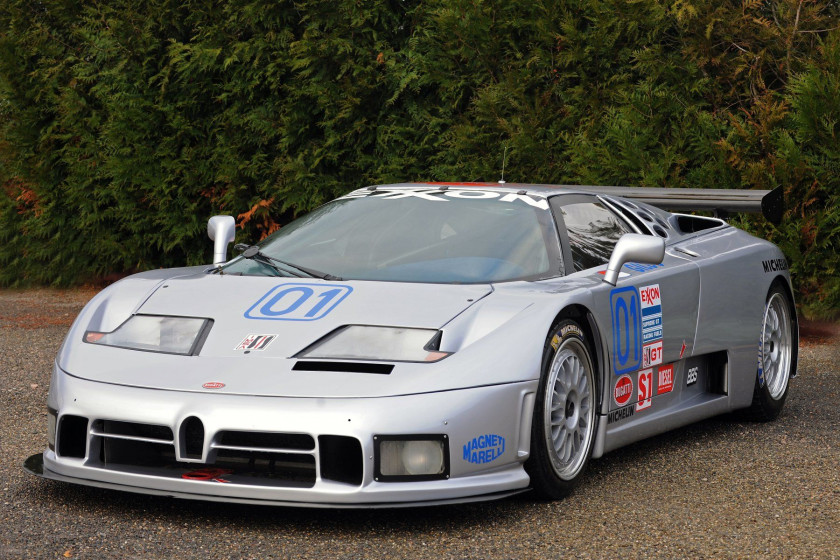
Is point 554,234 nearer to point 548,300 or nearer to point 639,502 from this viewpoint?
point 548,300

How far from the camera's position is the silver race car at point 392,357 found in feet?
12.1

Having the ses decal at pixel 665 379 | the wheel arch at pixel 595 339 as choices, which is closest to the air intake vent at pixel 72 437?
the wheel arch at pixel 595 339

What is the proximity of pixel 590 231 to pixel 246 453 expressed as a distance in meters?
2.11

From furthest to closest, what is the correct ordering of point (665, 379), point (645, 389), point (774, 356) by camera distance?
1. point (774, 356)
2. point (665, 379)
3. point (645, 389)

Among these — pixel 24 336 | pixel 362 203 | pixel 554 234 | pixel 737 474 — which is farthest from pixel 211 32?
pixel 737 474

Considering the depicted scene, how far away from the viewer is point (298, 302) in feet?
13.8

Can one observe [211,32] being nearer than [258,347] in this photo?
No

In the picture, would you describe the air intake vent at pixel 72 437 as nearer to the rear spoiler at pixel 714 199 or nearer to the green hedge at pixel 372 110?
the rear spoiler at pixel 714 199

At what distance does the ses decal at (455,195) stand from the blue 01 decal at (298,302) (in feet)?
3.27

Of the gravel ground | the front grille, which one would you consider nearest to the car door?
the gravel ground

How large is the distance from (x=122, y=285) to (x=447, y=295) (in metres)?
1.31

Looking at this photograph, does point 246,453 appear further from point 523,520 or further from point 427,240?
point 427,240

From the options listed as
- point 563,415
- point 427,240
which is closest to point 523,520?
point 563,415

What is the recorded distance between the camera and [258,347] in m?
3.96
